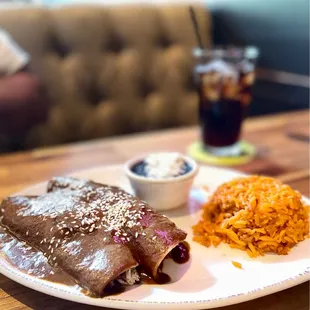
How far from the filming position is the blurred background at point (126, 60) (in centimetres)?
214

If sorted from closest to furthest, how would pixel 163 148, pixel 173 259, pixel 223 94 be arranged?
pixel 173 259 < pixel 223 94 < pixel 163 148

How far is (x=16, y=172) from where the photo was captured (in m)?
1.32

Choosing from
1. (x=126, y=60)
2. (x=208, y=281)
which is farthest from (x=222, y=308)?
(x=126, y=60)

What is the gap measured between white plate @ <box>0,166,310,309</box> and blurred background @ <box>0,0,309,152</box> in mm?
1345

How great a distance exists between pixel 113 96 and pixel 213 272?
67.8 inches

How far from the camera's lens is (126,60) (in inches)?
93.7

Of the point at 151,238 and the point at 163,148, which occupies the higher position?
the point at 151,238

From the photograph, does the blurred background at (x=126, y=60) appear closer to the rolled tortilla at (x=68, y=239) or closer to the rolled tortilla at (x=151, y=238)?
the rolled tortilla at (x=68, y=239)

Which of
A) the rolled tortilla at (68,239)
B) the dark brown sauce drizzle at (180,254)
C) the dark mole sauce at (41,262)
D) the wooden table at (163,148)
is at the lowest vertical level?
the wooden table at (163,148)

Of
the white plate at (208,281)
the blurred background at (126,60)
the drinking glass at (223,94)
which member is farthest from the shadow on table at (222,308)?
the blurred background at (126,60)

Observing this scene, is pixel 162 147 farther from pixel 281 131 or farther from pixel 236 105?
pixel 281 131

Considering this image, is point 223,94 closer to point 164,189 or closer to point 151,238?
point 164,189

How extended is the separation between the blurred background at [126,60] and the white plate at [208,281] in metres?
1.35

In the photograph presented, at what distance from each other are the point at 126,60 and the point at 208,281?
179 centimetres
